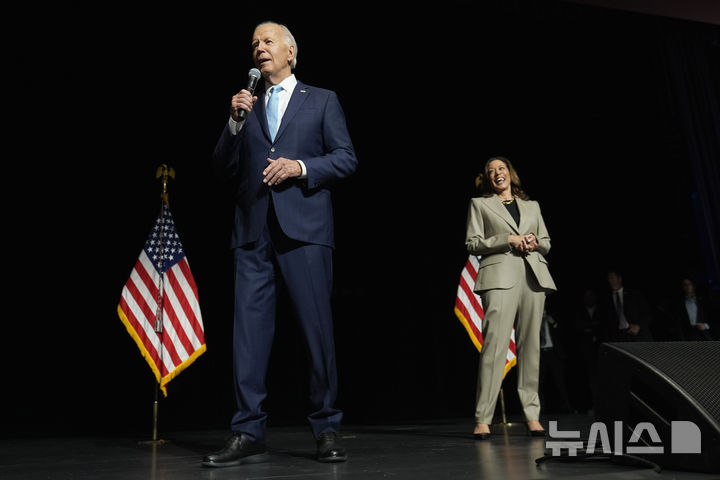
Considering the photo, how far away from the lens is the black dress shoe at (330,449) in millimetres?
2134

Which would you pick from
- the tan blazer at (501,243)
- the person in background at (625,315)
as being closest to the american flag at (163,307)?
the tan blazer at (501,243)

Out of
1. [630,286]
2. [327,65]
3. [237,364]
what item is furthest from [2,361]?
[630,286]

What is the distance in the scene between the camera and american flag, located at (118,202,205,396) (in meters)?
4.10

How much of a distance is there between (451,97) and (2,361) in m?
4.50

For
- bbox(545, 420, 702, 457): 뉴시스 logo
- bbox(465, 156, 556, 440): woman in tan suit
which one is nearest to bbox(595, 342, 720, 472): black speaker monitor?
bbox(545, 420, 702, 457): 뉴시스 logo

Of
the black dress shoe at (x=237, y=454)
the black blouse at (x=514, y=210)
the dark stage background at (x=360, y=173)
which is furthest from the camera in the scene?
the dark stage background at (x=360, y=173)

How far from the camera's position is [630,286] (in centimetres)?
788

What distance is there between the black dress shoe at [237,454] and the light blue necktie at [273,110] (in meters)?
1.06

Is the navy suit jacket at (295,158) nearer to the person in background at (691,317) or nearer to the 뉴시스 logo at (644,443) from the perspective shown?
the 뉴시스 logo at (644,443)

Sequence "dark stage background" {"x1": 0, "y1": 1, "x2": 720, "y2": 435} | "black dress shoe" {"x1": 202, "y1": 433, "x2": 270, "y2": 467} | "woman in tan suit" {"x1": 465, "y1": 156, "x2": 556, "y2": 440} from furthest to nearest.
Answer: "dark stage background" {"x1": 0, "y1": 1, "x2": 720, "y2": 435} < "woman in tan suit" {"x1": 465, "y1": 156, "x2": 556, "y2": 440} < "black dress shoe" {"x1": 202, "y1": 433, "x2": 270, "y2": 467}

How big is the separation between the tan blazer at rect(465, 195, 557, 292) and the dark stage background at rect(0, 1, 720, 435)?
2.53 metres

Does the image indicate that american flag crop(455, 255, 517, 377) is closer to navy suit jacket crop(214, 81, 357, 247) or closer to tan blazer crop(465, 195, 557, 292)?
tan blazer crop(465, 195, 557, 292)

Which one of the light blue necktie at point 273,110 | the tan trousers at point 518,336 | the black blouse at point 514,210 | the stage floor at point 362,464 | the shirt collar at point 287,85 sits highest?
the shirt collar at point 287,85

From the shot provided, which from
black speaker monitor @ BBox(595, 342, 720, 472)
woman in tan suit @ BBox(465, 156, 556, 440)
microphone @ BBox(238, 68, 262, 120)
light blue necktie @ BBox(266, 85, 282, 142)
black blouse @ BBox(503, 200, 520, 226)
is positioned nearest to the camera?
black speaker monitor @ BBox(595, 342, 720, 472)
